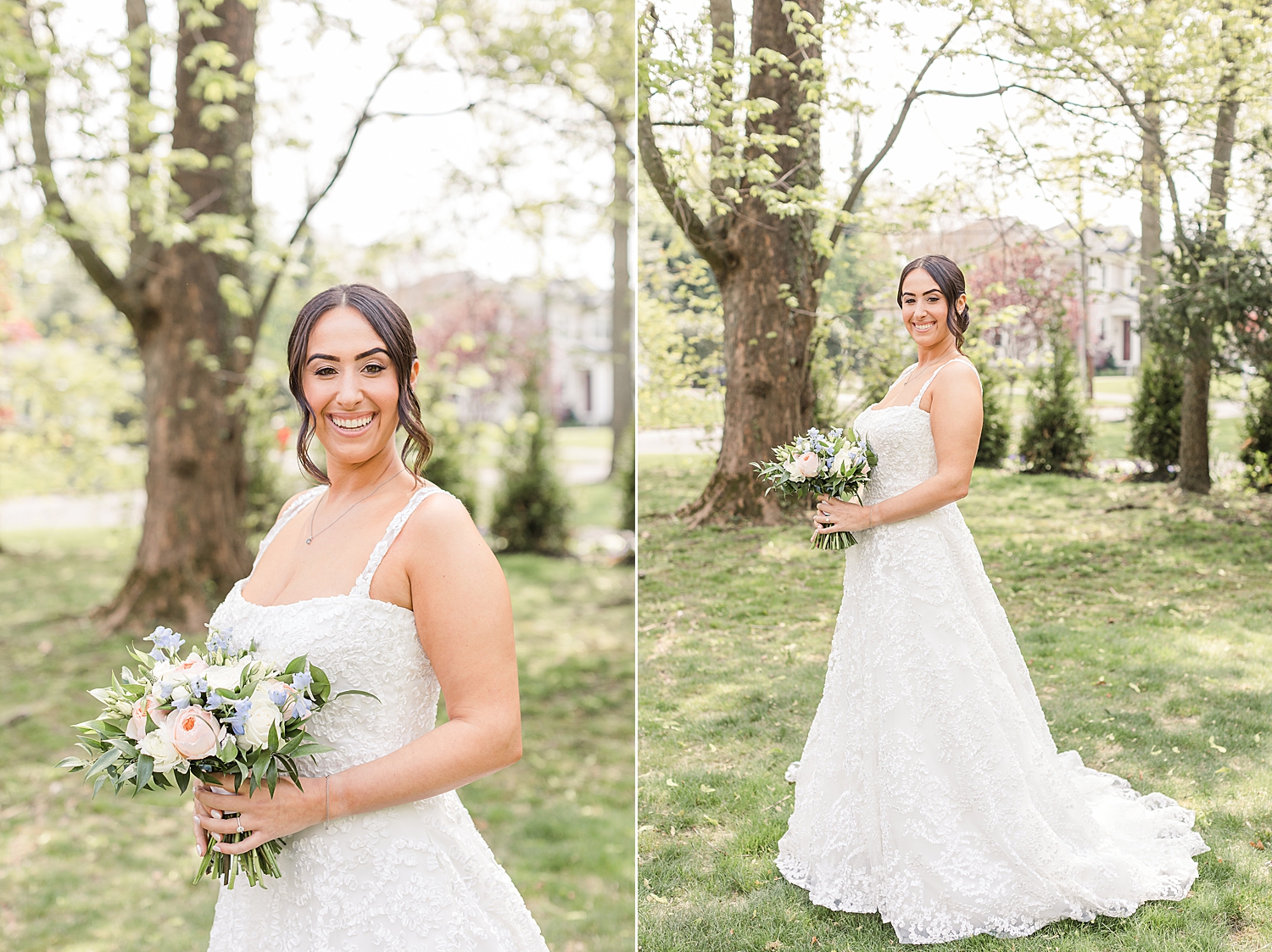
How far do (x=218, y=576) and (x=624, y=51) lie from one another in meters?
5.15

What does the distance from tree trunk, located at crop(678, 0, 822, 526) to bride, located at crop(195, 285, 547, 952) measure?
1.10 m

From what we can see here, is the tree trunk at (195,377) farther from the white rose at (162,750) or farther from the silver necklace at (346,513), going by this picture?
the white rose at (162,750)

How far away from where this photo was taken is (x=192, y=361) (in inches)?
286

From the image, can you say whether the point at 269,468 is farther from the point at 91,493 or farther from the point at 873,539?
the point at 873,539

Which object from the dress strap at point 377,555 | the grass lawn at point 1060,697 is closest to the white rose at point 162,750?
the dress strap at point 377,555

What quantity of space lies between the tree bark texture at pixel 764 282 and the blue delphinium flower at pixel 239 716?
5.00 ft

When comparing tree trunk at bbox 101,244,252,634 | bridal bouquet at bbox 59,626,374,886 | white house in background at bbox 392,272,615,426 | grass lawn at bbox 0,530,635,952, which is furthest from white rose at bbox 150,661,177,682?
tree trunk at bbox 101,244,252,634

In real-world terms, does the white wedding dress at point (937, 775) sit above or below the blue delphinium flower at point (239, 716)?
below

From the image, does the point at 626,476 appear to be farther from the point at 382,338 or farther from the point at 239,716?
the point at 239,716

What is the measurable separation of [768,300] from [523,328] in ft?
44.0

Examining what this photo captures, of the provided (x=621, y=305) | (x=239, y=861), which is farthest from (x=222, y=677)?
(x=621, y=305)

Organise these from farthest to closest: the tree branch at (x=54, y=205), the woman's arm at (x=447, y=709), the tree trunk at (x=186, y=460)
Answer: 1. the tree trunk at (x=186, y=460)
2. the tree branch at (x=54, y=205)
3. the woman's arm at (x=447, y=709)

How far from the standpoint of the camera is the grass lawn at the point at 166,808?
478cm

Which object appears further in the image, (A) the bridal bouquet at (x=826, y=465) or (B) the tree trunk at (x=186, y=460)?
(B) the tree trunk at (x=186, y=460)
